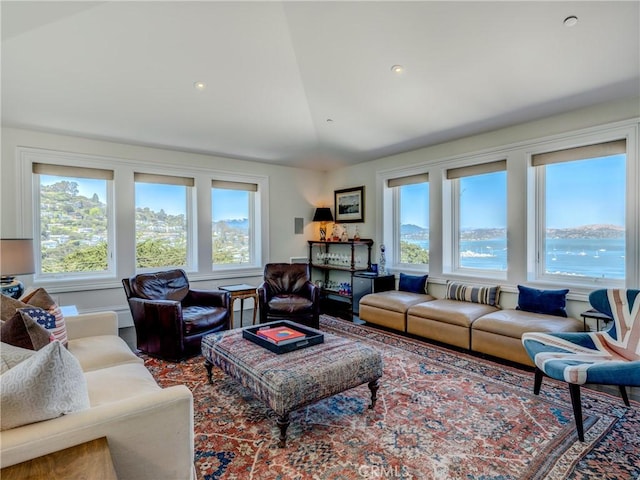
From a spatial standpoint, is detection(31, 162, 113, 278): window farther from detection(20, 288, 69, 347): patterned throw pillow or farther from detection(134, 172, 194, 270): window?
detection(20, 288, 69, 347): patterned throw pillow

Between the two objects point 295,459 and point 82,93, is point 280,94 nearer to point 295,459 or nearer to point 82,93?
point 82,93

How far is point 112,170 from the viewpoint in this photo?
456 cm

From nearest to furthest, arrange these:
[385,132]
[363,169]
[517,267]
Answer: [517,267]
[385,132]
[363,169]

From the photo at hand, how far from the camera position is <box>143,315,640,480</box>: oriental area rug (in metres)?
1.82

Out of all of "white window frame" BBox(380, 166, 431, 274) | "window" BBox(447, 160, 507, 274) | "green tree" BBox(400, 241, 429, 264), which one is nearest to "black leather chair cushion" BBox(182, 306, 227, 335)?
"white window frame" BBox(380, 166, 431, 274)

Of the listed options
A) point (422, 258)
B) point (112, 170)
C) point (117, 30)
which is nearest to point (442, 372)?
point (422, 258)

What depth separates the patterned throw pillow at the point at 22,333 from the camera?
5.44 ft

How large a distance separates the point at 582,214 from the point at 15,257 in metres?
5.53

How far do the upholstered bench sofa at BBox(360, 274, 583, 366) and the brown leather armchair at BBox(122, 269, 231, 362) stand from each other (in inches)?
80.1

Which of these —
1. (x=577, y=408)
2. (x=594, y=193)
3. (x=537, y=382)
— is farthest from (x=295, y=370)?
(x=594, y=193)

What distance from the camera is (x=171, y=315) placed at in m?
3.32

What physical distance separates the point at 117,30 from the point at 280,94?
163 cm

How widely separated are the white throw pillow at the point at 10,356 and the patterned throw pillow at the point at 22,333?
259mm

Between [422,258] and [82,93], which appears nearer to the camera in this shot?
[82,93]
